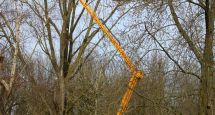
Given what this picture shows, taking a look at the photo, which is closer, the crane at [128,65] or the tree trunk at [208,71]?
the tree trunk at [208,71]

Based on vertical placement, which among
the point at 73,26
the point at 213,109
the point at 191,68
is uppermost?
the point at 73,26

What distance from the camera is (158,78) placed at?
39.9 feet

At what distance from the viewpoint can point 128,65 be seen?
47.5 feet

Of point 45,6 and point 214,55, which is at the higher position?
point 45,6

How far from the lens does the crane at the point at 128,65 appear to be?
40.6 ft

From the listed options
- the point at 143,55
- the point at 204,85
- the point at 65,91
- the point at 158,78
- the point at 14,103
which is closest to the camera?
the point at 204,85

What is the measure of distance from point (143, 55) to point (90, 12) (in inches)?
490

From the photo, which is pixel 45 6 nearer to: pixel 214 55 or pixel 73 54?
pixel 73 54

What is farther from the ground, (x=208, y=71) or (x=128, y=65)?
(x=128, y=65)

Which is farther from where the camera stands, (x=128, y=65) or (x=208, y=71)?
(x=128, y=65)

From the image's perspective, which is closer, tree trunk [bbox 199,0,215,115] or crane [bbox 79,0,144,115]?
tree trunk [bbox 199,0,215,115]

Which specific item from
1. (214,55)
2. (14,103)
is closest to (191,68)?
(214,55)

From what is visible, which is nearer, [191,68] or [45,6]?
[191,68]

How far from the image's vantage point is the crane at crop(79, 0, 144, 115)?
40.6 feet
